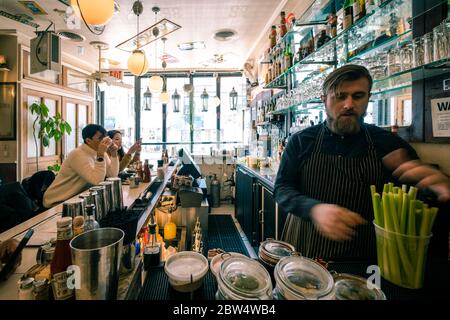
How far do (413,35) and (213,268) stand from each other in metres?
1.70

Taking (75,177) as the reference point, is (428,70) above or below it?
above

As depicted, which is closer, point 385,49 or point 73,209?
point 73,209

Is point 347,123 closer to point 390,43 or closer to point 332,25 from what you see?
point 390,43

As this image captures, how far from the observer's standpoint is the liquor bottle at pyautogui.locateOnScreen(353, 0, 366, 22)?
64.8 inches

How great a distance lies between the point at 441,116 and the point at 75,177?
277 cm

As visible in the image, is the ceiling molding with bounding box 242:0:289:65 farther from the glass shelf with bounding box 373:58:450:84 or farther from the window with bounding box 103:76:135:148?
the window with bounding box 103:76:135:148

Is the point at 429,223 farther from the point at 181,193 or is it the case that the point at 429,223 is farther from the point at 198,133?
the point at 198,133

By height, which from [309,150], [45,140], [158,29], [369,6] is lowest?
[309,150]

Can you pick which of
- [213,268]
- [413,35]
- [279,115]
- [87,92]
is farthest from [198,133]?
[213,268]

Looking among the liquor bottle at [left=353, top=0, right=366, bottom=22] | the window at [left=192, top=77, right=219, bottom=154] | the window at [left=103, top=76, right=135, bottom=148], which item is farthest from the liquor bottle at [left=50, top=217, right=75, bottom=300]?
the window at [left=103, top=76, right=135, bottom=148]

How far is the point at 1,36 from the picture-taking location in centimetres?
435

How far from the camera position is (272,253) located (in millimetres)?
898

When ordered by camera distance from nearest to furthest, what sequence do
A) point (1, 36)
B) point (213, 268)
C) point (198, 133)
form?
point (213, 268) → point (1, 36) → point (198, 133)

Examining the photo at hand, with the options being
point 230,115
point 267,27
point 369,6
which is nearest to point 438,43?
point 369,6
